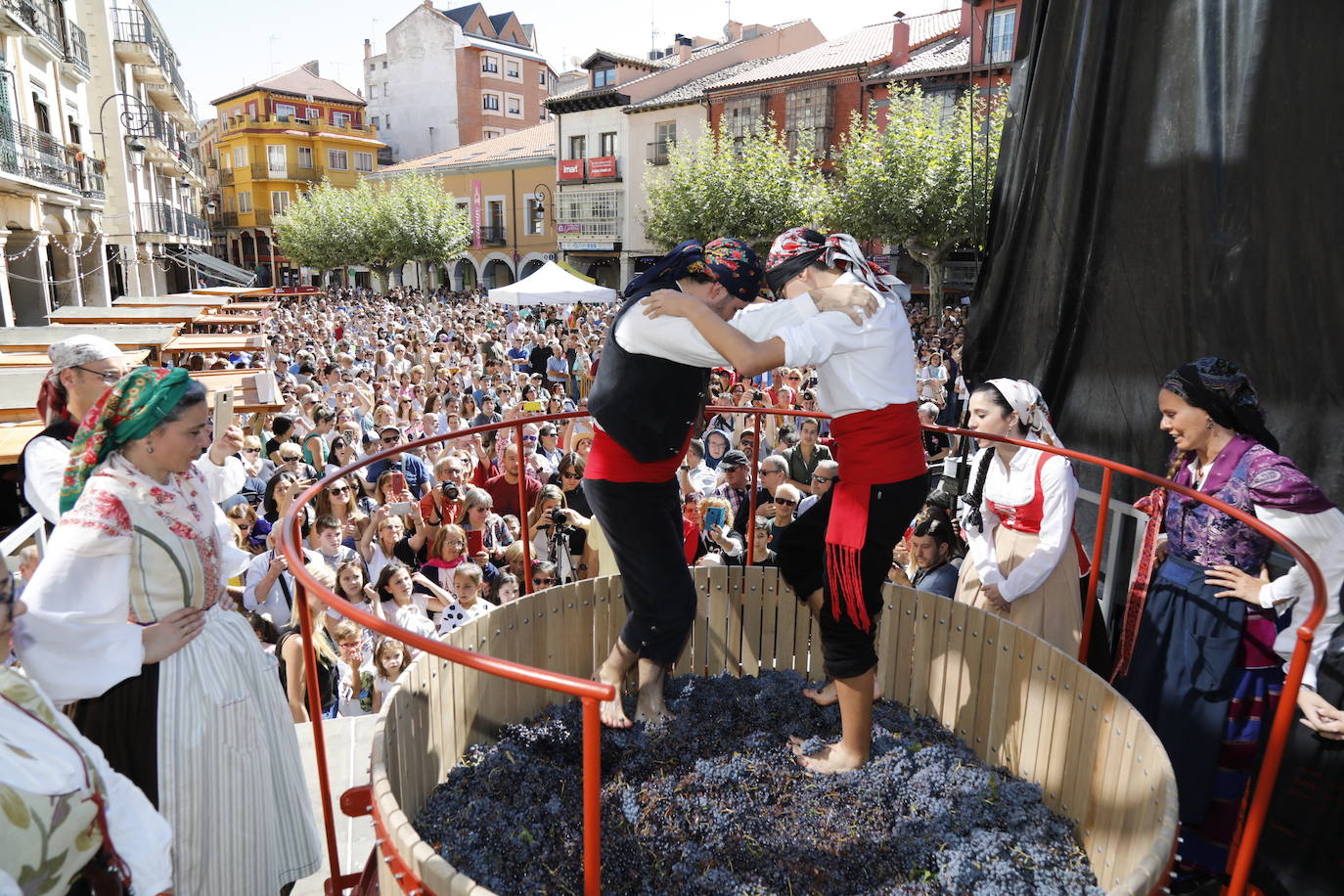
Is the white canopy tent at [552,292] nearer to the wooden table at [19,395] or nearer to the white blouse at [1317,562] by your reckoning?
the wooden table at [19,395]

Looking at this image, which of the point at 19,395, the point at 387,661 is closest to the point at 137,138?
the point at 19,395

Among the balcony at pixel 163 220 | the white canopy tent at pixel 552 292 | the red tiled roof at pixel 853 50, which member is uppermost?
the red tiled roof at pixel 853 50

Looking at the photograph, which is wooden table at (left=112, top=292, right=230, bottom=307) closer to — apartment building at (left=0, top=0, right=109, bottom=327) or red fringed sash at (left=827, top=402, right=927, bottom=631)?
apartment building at (left=0, top=0, right=109, bottom=327)

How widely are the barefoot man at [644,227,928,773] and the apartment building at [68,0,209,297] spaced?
25.9 meters

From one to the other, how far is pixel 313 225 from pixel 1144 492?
45368 mm

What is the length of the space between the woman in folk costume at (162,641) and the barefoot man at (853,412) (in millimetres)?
1565

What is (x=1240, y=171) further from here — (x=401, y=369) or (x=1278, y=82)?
(x=401, y=369)


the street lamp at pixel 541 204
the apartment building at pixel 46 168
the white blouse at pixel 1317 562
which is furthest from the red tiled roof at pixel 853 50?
the white blouse at pixel 1317 562

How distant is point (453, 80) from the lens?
187 ft

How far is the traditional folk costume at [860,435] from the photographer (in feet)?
9.29

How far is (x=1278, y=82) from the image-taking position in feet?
12.6

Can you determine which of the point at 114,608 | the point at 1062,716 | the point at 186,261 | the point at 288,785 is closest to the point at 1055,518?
the point at 1062,716

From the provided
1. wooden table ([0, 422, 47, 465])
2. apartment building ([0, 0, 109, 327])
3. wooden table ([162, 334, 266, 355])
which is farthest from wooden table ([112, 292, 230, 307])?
wooden table ([0, 422, 47, 465])

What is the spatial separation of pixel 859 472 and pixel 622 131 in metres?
38.8
